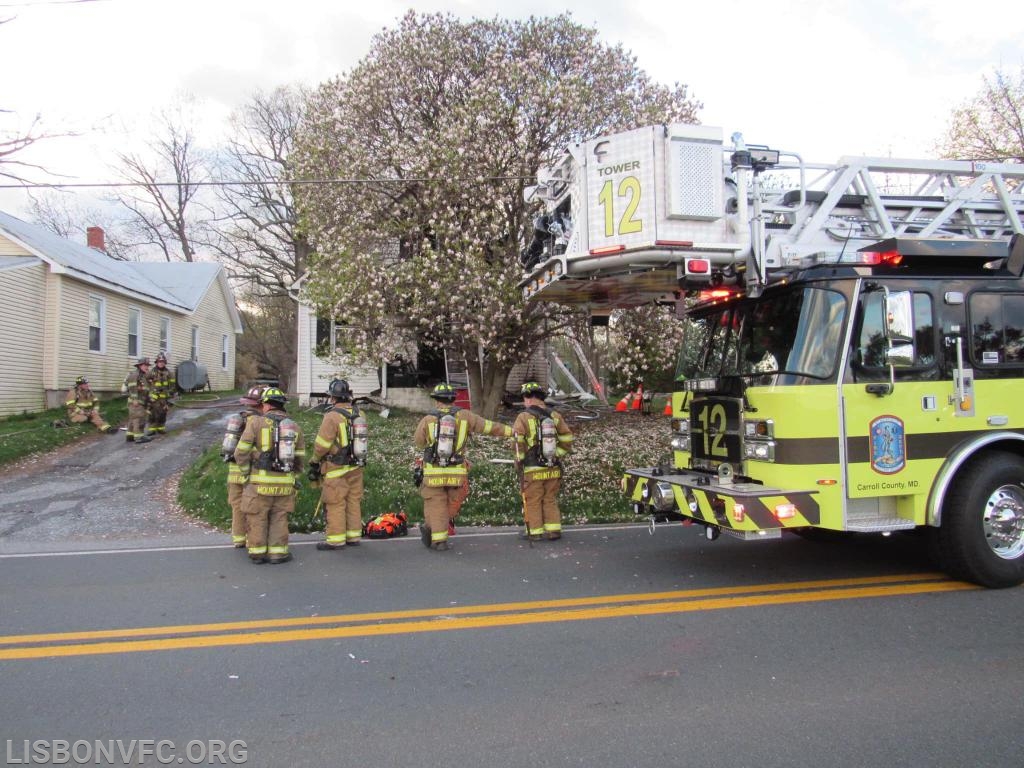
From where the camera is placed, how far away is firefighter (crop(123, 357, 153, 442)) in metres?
14.1

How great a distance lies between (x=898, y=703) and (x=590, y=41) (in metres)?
13.0

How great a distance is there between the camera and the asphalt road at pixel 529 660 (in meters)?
3.29

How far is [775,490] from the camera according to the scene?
5.12 metres

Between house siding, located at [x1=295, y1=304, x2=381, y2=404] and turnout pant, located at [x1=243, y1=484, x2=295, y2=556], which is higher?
house siding, located at [x1=295, y1=304, x2=381, y2=404]

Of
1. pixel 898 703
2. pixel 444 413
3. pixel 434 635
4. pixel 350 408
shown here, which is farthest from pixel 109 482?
pixel 898 703

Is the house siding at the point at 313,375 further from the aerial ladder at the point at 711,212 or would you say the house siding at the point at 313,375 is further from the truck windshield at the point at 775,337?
the truck windshield at the point at 775,337

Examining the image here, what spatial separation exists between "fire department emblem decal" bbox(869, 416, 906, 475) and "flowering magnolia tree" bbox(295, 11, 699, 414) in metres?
7.52

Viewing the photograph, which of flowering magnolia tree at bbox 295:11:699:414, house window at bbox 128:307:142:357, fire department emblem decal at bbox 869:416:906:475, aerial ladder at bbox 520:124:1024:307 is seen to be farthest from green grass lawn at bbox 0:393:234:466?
fire department emblem decal at bbox 869:416:906:475

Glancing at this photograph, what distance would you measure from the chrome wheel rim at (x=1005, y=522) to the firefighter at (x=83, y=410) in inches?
616

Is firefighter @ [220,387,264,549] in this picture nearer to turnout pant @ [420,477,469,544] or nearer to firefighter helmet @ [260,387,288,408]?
firefighter helmet @ [260,387,288,408]

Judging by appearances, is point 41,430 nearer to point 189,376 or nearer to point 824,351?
point 189,376

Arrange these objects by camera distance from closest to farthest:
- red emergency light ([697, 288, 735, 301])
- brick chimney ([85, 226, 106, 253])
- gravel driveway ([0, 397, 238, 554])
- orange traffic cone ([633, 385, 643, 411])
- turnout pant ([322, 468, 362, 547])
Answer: red emergency light ([697, 288, 735, 301])
turnout pant ([322, 468, 362, 547])
gravel driveway ([0, 397, 238, 554])
orange traffic cone ([633, 385, 643, 411])
brick chimney ([85, 226, 106, 253])

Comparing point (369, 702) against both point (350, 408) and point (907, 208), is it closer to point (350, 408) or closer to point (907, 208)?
point (350, 408)

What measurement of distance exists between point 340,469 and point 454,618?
2.83m
